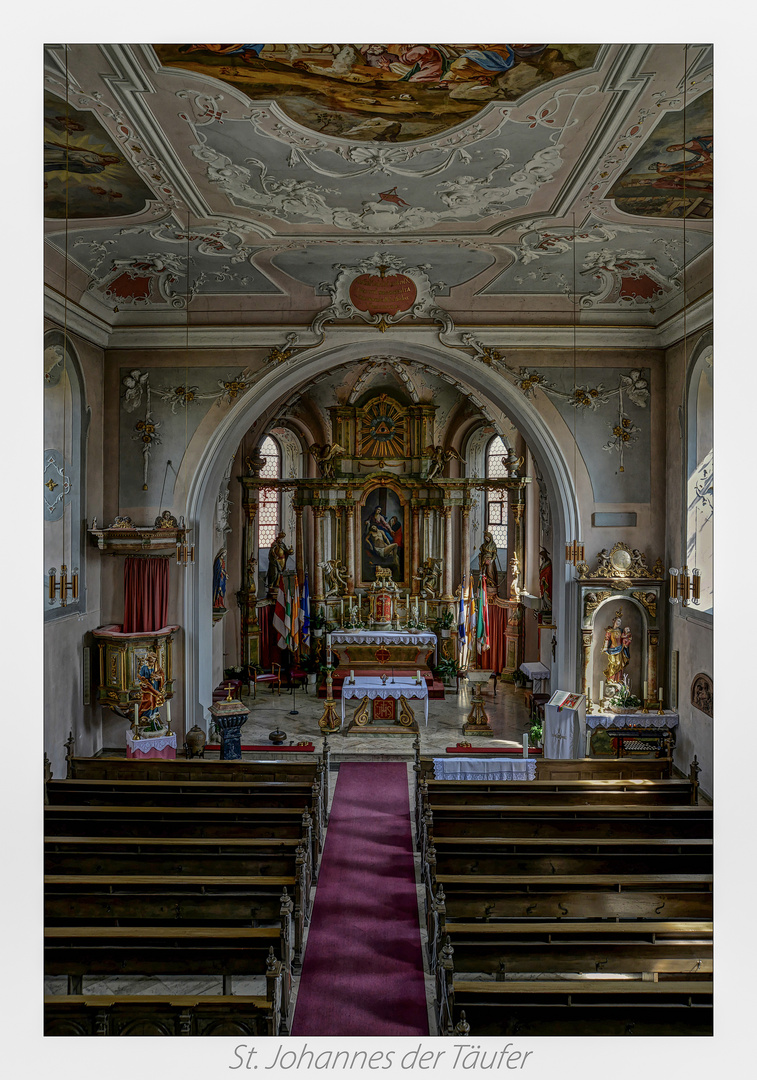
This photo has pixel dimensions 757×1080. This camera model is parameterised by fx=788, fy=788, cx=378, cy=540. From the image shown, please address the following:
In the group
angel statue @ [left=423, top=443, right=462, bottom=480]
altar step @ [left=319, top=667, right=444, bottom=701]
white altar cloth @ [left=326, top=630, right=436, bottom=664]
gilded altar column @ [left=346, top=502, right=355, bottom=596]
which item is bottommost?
altar step @ [left=319, top=667, right=444, bottom=701]

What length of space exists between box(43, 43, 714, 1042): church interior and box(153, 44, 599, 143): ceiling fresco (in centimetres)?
4

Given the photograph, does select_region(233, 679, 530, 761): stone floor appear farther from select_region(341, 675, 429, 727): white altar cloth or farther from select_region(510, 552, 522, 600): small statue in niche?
select_region(510, 552, 522, 600): small statue in niche

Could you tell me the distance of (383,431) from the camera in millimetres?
→ 20500

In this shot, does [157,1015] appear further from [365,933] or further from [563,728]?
[563,728]

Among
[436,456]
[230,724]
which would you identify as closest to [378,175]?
[230,724]

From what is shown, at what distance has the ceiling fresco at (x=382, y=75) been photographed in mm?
6137

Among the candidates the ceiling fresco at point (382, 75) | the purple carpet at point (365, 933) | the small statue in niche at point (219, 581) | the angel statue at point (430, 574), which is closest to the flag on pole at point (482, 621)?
the angel statue at point (430, 574)

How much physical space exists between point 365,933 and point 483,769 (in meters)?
3.87

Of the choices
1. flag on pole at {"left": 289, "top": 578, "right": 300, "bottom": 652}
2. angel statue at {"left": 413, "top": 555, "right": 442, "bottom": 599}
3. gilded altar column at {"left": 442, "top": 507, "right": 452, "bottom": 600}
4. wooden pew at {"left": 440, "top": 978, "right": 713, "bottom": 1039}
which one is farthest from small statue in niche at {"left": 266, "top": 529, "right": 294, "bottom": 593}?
wooden pew at {"left": 440, "top": 978, "right": 713, "bottom": 1039}

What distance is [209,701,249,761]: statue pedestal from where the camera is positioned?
1223 centimetres

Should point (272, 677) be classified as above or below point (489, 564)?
below

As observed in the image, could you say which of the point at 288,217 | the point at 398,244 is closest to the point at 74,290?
the point at 288,217

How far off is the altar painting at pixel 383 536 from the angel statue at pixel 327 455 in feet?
4.13

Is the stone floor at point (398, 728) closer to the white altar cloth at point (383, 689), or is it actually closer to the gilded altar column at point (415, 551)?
the white altar cloth at point (383, 689)
